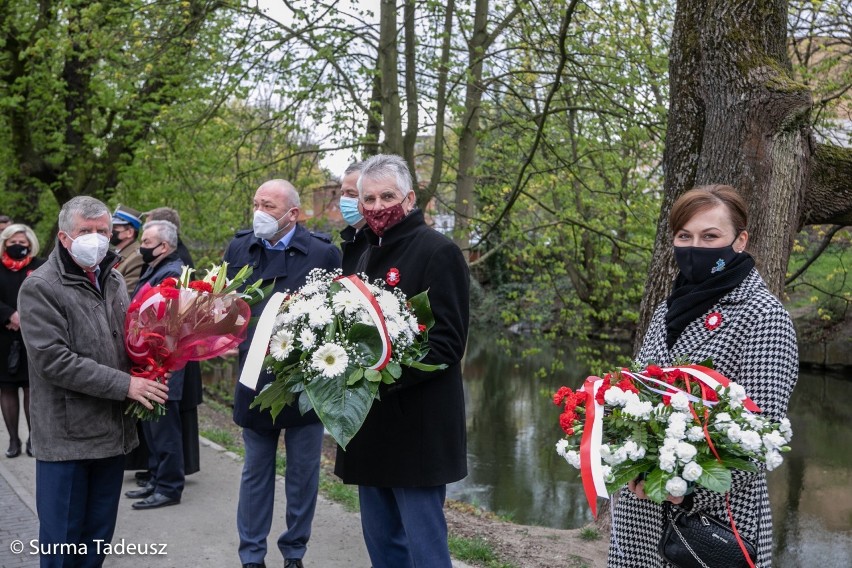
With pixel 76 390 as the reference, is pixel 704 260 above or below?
above

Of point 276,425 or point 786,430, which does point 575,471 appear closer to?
point 276,425

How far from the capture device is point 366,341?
3.36 meters

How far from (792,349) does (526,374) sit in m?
20.5

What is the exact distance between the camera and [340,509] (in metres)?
6.50

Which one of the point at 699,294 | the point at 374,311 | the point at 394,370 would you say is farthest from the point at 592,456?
the point at 374,311

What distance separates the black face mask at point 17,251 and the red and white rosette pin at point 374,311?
5.95m

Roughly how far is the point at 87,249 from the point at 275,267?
1.17 meters

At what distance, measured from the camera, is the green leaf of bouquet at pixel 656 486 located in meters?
2.49

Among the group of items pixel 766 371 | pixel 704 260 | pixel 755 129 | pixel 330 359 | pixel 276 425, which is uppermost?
pixel 755 129

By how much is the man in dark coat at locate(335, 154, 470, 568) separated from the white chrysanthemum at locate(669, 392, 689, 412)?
3.78 ft

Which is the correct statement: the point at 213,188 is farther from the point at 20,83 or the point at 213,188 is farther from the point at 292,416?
the point at 292,416

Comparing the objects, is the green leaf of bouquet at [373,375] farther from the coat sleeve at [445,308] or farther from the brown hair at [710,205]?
the brown hair at [710,205]

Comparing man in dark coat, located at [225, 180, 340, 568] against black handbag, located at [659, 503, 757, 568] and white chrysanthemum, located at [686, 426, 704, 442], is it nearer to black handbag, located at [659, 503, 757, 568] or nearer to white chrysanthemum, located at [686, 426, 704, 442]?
black handbag, located at [659, 503, 757, 568]

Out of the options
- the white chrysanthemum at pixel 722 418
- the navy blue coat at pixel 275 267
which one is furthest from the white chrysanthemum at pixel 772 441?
the navy blue coat at pixel 275 267
